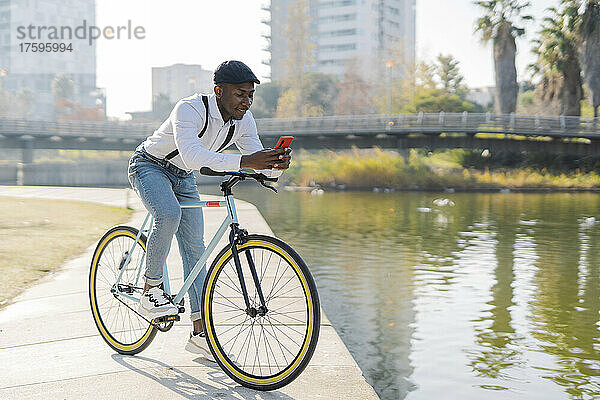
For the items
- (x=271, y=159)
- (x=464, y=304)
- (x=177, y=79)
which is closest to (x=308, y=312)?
(x=271, y=159)

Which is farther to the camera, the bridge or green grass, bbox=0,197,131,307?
the bridge

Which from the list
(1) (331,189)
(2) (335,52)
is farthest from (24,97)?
(1) (331,189)

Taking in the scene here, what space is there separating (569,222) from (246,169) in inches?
686

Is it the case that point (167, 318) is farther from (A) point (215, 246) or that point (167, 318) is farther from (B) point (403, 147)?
(B) point (403, 147)

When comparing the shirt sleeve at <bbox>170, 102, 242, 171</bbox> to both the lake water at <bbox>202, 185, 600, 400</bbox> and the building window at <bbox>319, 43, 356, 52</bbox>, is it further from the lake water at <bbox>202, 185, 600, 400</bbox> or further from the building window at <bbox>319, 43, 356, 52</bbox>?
the building window at <bbox>319, 43, 356, 52</bbox>

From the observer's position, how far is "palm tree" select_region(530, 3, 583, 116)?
4928 cm

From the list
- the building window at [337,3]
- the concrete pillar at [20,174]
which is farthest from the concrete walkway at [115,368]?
the building window at [337,3]

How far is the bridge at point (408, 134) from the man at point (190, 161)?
41.7m

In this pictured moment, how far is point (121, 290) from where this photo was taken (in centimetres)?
532

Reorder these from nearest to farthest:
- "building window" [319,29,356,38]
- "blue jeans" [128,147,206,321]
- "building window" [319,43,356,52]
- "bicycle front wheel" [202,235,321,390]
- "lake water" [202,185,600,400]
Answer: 1. "bicycle front wheel" [202,235,321,390]
2. "blue jeans" [128,147,206,321]
3. "lake water" [202,185,600,400]
4. "building window" [319,43,356,52]
5. "building window" [319,29,356,38]

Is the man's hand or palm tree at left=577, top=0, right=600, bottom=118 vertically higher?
palm tree at left=577, top=0, right=600, bottom=118

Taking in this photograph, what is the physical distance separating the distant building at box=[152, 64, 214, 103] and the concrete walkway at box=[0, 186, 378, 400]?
16678 cm

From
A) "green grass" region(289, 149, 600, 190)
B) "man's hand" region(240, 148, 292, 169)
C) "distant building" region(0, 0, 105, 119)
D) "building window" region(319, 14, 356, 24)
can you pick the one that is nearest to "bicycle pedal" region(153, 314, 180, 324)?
"man's hand" region(240, 148, 292, 169)

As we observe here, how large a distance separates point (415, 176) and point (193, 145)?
40516mm
